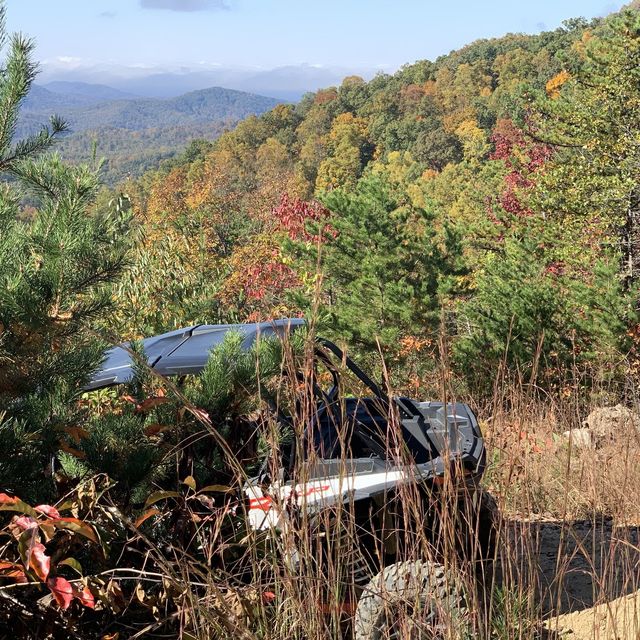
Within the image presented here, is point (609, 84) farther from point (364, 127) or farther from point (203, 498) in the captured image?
point (364, 127)

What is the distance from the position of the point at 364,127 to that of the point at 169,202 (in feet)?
105

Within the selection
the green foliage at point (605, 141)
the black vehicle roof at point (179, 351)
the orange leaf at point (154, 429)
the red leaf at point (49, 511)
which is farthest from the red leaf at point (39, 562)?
the green foliage at point (605, 141)

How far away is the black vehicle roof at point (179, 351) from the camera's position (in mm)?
3498

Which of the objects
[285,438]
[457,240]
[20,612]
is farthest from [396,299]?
[20,612]

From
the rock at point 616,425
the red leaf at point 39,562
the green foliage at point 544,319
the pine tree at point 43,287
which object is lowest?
the green foliage at point 544,319

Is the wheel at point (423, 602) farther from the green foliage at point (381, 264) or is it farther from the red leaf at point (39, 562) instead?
the green foliage at point (381, 264)

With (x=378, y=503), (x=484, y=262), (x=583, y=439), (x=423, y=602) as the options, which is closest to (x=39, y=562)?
(x=423, y=602)

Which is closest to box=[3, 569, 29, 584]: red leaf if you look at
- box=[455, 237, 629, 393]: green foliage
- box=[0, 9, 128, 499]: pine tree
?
box=[0, 9, 128, 499]: pine tree

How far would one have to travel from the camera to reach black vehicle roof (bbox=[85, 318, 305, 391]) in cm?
350

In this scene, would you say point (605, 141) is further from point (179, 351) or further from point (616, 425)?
point (179, 351)

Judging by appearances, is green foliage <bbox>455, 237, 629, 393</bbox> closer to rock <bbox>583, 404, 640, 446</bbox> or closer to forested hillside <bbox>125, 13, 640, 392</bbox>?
forested hillside <bbox>125, 13, 640, 392</bbox>

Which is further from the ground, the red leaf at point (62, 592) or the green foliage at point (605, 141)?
the green foliage at point (605, 141)

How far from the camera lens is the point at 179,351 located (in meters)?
4.32

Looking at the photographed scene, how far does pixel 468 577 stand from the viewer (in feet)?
6.53
